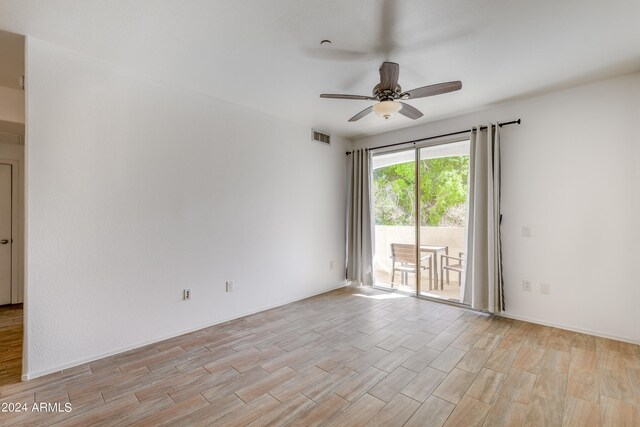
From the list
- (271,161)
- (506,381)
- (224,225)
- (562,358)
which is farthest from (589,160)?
(224,225)

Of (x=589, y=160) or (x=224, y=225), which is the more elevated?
(x=589, y=160)

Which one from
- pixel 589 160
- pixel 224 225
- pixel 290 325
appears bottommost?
pixel 290 325

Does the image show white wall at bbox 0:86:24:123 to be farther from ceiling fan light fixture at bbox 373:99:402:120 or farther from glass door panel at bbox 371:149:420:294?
glass door panel at bbox 371:149:420:294

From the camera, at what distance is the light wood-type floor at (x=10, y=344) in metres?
2.29

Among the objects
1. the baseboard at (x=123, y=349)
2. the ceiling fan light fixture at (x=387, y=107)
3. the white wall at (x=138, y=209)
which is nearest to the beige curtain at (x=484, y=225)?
the ceiling fan light fixture at (x=387, y=107)

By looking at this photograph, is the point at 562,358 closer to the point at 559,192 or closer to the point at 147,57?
the point at 559,192

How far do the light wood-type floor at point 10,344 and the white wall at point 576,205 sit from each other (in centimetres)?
505

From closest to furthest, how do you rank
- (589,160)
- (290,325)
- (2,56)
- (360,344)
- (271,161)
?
1. (2,56)
2. (360,344)
3. (589,160)
4. (290,325)
5. (271,161)

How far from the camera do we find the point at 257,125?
3.83 meters

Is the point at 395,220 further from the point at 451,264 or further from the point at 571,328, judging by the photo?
the point at 571,328

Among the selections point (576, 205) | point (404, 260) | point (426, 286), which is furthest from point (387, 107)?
point (426, 286)

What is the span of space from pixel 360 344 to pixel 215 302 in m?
1.76

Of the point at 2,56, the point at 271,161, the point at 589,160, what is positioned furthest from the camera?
the point at 271,161

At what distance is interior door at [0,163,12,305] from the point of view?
406cm
